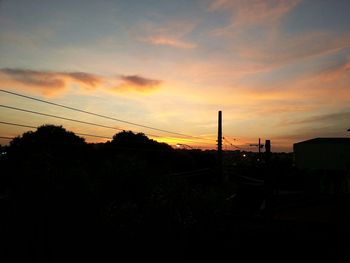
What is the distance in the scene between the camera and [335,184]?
138ft

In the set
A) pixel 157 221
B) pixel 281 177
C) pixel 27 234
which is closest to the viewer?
pixel 27 234

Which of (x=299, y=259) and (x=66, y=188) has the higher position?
(x=66, y=188)

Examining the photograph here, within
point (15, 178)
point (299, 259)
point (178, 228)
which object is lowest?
point (299, 259)

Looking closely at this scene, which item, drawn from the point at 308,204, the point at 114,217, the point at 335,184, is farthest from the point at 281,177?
the point at 114,217

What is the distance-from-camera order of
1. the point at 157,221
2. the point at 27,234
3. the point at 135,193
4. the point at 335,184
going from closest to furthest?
the point at 27,234
the point at 157,221
the point at 135,193
the point at 335,184

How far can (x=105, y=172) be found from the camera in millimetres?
12539

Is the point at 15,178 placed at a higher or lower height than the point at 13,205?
higher

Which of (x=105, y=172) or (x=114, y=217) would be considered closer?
(x=114, y=217)

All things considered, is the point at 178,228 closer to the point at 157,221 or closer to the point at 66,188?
the point at 157,221

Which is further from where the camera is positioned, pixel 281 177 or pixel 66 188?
pixel 281 177

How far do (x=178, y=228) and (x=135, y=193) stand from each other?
101 inches

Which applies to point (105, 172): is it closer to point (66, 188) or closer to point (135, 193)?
point (135, 193)

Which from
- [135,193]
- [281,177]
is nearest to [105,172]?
[135,193]

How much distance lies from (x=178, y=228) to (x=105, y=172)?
3760 millimetres
